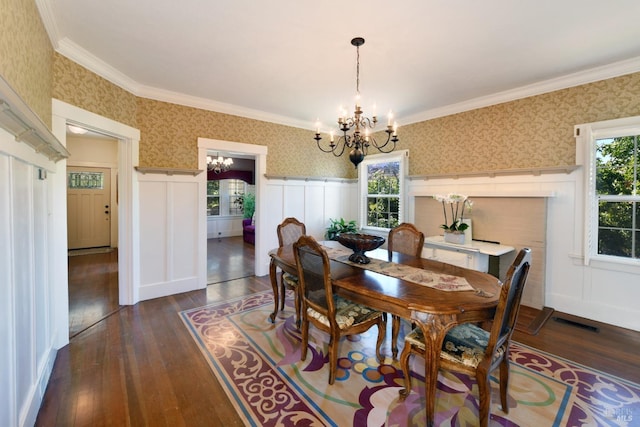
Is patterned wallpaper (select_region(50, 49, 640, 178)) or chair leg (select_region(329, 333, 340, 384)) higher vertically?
patterned wallpaper (select_region(50, 49, 640, 178))

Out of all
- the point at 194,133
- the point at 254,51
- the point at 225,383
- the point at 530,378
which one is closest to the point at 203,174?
the point at 194,133

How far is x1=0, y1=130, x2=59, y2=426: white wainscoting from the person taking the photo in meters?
1.30

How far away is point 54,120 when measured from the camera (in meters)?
2.49

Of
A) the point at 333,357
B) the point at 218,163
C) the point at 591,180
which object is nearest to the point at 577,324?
the point at 591,180

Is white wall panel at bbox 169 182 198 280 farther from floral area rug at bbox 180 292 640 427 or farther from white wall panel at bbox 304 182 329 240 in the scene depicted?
white wall panel at bbox 304 182 329 240

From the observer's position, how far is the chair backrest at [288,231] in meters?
3.43

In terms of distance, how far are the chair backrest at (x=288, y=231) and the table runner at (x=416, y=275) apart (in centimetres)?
83

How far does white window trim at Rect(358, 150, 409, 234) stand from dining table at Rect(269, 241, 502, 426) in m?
2.48

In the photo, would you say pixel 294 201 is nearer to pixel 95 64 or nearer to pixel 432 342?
pixel 95 64

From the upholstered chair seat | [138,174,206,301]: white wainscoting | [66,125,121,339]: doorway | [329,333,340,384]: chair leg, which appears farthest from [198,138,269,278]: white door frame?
the upholstered chair seat

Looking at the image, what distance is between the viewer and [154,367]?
7.42 feet

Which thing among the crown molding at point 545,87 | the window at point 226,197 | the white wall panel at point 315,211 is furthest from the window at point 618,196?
the window at point 226,197

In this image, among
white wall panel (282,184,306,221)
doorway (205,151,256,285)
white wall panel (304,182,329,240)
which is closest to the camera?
white wall panel (282,184,306,221)

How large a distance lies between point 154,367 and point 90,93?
105 inches
